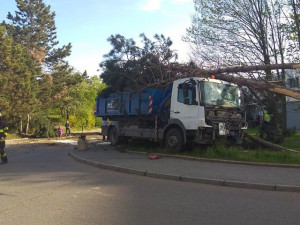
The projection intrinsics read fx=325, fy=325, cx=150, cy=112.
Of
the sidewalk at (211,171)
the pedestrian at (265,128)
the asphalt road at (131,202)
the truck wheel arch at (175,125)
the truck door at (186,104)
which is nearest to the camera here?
the asphalt road at (131,202)

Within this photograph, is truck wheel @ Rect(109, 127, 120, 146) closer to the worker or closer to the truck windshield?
the truck windshield

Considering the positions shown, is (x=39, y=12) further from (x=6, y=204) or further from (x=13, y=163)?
(x=6, y=204)

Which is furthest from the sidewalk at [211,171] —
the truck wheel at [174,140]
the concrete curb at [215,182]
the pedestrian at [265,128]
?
the pedestrian at [265,128]

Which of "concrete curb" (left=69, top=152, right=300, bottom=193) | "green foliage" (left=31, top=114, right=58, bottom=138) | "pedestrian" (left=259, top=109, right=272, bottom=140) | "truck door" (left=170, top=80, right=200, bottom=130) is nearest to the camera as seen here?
"concrete curb" (left=69, top=152, right=300, bottom=193)

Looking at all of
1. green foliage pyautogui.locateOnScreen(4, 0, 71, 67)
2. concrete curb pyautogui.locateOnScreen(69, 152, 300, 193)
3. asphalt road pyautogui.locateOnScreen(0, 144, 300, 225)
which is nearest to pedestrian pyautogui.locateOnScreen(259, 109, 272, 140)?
concrete curb pyautogui.locateOnScreen(69, 152, 300, 193)

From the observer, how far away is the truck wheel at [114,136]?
16094 millimetres

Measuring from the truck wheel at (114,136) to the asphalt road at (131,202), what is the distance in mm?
6955

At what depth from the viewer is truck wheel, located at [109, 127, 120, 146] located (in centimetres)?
1609

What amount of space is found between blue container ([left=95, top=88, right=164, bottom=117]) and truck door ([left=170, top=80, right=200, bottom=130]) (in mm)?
1174

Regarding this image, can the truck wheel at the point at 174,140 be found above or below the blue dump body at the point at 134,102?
below

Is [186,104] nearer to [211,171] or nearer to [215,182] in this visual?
[211,171]

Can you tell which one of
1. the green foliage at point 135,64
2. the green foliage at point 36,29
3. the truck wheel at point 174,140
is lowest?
the truck wheel at point 174,140

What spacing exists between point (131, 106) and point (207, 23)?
10106 mm

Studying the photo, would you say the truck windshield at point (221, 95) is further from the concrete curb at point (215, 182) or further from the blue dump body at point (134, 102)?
the concrete curb at point (215, 182)
